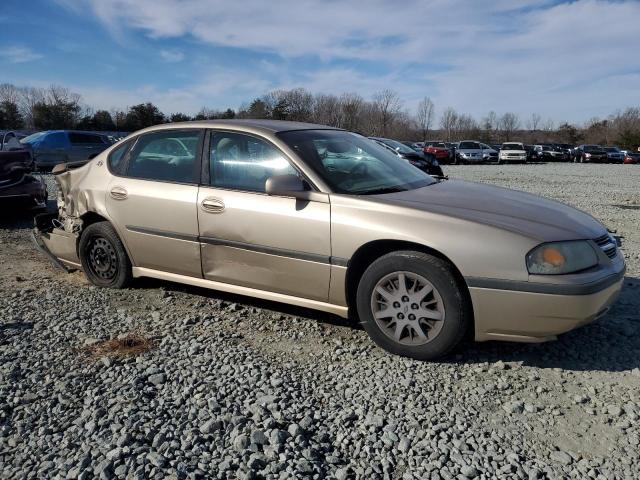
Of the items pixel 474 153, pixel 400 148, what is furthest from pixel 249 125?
pixel 474 153

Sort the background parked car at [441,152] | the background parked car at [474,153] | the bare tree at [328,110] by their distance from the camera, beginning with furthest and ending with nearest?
the bare tree at [328,110]
the background parked car at [474,153]
the background parked car at [441,152]

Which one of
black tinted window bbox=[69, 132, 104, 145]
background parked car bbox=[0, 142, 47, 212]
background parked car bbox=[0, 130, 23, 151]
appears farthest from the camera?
black tinted window bbox=[69, 132, 104, 145]

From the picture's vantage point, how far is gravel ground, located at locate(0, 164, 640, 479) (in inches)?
93.4

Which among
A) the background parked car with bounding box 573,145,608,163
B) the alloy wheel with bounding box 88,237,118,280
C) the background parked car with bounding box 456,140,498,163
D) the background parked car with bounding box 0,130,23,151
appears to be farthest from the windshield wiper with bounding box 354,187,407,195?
the background parked car with bounding box 573,145,608,163

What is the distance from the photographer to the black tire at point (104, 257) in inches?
182

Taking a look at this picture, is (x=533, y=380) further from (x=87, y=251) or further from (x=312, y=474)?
(x=87, y=251)

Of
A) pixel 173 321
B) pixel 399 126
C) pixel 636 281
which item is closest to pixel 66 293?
pixel 173 321

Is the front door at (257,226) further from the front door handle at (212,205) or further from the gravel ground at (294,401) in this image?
the gravel ground at (294,401)

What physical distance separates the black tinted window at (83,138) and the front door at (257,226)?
54.6 ft

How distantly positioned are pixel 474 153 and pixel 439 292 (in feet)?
106

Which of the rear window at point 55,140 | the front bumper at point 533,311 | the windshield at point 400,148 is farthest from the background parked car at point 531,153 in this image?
the front bumper at point 533,311

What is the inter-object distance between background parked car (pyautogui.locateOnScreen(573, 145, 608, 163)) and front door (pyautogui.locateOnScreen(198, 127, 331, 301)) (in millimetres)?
43587

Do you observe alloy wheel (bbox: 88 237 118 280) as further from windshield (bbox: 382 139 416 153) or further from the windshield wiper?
windshield (bbox: 382 139 416 153)

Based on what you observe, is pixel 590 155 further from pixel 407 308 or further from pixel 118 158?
pixel 407 308
